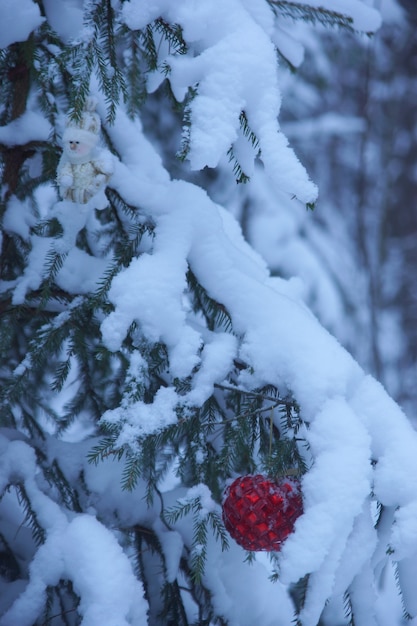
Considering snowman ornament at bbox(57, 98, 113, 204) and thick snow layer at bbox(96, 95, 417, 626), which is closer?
thick snow layer at bbox(96, 95, 417, 626)

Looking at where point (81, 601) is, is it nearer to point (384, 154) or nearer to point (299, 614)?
point (299, 614)

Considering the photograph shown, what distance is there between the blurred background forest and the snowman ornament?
505 cm

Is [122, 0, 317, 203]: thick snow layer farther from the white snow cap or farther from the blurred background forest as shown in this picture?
the blurred background forest

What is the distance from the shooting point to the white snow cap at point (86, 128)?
48.6 inches

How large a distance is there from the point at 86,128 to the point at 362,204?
5948 mm

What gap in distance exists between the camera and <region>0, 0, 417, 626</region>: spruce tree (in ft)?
3.56

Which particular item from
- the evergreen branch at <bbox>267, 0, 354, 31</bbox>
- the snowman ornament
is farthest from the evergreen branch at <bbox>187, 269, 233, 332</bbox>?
the evergreen branch at <bbox>267, 0, 354, 31</bbox>

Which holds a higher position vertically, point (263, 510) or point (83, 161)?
point (83, 161)

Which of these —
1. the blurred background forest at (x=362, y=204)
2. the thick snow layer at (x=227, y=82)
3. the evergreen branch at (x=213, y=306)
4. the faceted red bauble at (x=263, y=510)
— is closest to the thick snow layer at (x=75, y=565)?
the faceted red bauble at (x=263, y=510)

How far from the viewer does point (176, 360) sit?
4.01ft

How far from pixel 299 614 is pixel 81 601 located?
0.51m

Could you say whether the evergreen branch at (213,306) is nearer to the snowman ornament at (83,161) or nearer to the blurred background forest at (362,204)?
the snowman ornament at (83,161)

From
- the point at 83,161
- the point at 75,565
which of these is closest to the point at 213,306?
the point at 83,161

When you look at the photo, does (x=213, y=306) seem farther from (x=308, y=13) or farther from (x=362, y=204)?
(x=362, y=204)
